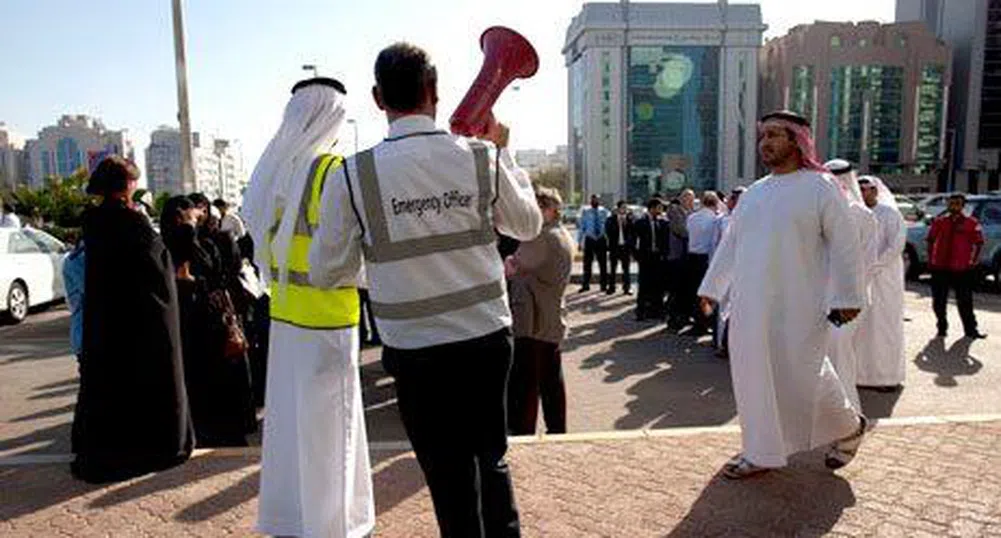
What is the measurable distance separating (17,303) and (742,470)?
12.2 metres

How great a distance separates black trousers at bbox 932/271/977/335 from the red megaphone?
8.67 metres

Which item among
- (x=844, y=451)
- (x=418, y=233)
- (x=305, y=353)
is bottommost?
(x=844, y=451)

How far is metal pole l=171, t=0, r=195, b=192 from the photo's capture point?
1456cm

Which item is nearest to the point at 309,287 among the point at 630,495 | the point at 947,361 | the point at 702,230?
the point at 630,495

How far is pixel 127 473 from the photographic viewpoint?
4.43 metres

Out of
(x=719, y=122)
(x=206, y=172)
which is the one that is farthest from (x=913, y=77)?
(x=206, y=172)

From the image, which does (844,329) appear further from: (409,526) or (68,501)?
(68,501)

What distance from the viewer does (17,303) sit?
12.6 m

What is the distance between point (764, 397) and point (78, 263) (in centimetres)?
457

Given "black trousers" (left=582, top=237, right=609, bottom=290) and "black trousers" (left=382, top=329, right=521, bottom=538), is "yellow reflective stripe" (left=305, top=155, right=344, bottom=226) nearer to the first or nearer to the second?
"black trousers" (left=382, top=329, right=521, bottom=538)

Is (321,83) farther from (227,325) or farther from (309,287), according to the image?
(227,325)

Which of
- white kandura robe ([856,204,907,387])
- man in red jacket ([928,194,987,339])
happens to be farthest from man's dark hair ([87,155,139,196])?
man in red jacket ([928,194,987,339])

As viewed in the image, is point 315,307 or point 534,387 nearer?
point 315,307

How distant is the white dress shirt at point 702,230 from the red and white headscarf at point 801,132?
595 centimetres
